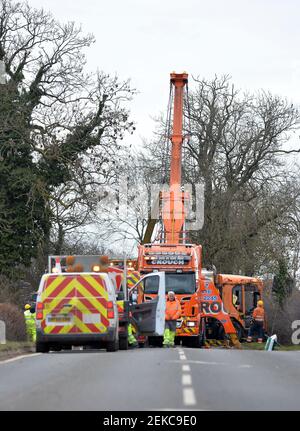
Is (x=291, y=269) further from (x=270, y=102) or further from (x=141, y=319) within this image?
(x=141, y=319)

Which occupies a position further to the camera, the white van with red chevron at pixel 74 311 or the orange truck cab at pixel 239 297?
the orange truck cab at pixel 239 297

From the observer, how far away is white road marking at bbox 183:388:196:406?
11781mm

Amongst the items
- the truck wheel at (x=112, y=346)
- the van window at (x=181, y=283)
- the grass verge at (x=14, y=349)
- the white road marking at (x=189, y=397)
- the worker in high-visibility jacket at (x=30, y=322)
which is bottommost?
the white road marking at (x=189, y=397)

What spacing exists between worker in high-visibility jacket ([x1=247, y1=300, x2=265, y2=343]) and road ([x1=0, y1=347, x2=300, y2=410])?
18915mm

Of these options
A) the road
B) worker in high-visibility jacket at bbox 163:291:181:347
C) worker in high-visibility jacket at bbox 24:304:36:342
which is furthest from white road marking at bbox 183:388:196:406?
worker in high-visibility jacket at bbox 24:304:36:342

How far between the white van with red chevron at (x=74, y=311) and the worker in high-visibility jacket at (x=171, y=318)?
6605mm

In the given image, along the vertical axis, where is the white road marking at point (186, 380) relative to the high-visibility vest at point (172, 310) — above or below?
below

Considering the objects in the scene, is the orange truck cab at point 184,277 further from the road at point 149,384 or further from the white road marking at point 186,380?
the white road marking at point 186,380

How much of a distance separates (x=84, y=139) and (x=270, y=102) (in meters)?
17.0

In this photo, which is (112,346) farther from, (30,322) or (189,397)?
(189,397)

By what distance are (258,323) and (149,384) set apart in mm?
26856

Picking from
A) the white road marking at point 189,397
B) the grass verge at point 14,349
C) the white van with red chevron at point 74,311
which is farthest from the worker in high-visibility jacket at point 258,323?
the white road marking at point 189,397

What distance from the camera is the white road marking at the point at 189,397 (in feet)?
38.7

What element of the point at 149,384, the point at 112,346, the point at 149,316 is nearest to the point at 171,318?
the point at 149,316
